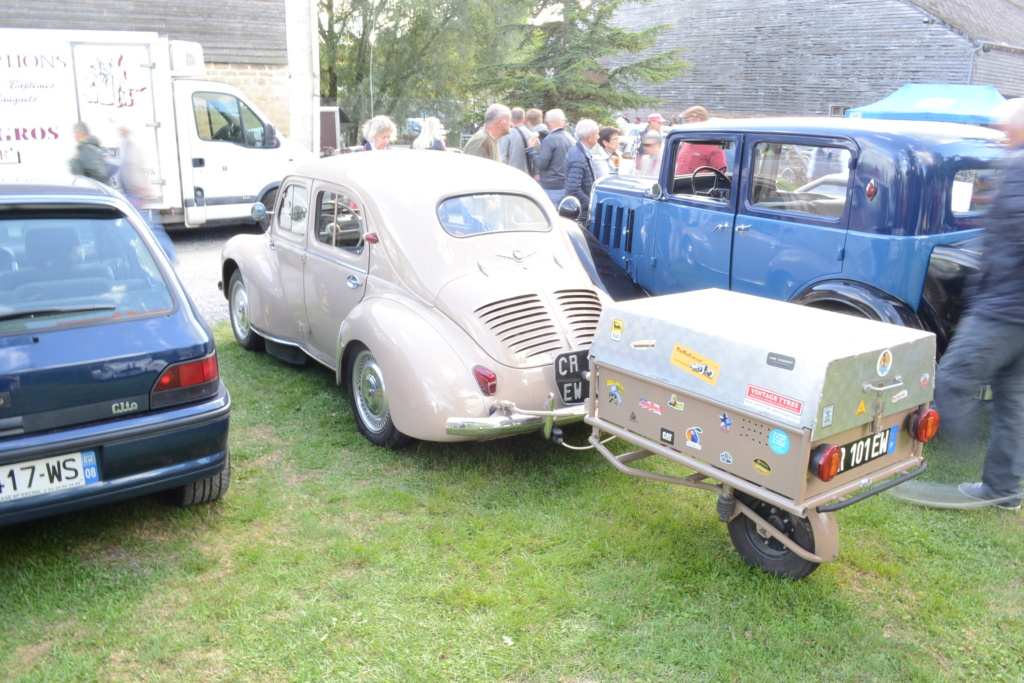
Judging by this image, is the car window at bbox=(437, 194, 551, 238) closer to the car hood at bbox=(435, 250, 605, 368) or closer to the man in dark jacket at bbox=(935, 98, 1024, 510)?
the car hood at bbox=(435, 250, 605, 368)

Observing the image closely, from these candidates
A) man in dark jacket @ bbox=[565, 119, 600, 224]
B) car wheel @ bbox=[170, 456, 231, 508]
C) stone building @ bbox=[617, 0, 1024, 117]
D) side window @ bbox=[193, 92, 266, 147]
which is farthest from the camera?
stone building @ bbox=[617, 0, 1024, 117]

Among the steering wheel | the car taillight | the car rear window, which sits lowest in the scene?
the car taillight

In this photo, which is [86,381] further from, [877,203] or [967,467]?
[967,467]

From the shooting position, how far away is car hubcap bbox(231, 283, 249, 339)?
668cm

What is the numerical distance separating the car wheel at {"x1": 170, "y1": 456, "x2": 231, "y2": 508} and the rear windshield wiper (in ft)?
3.18

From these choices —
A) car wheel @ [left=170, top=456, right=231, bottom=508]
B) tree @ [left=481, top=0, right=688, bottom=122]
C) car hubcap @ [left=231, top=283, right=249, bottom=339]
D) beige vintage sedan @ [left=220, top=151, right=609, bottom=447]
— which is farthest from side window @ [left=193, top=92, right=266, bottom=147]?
tree @ [left=481, top=0, right=688, bottom=122]

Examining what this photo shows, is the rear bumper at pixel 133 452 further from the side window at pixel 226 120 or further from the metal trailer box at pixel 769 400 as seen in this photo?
the side window at pixel 226 120

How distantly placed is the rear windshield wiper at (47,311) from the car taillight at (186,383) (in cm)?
39

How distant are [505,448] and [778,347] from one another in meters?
2.27

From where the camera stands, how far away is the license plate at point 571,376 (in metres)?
4.49

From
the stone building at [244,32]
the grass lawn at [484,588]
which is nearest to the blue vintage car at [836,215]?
the grass lawn at [484,588]

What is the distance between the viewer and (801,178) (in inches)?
212

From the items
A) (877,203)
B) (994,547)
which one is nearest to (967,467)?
(994,547)

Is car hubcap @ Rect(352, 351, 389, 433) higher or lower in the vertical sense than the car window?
lower
